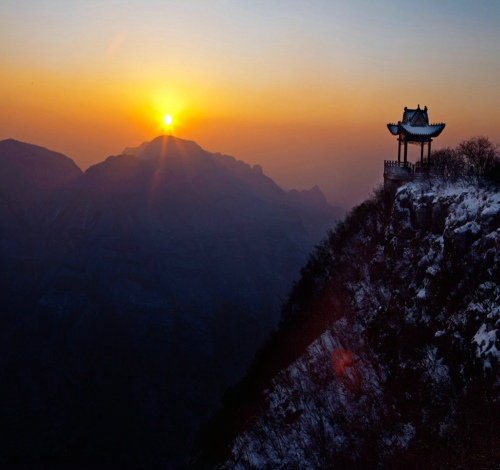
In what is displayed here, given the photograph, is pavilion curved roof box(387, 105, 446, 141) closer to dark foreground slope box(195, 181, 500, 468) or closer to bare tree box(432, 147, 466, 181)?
bare tree box(432, 147, 466, 181)

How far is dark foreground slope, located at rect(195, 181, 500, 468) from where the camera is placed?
57.9 ft

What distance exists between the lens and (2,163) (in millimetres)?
172250

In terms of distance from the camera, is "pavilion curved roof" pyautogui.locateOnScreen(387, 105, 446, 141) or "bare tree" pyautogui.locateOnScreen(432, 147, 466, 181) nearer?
"bare tree" pyautogui.locateOnScreen(432, 147, 466, 181)

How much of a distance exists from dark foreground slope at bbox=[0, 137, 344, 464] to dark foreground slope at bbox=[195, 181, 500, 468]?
2374 inches

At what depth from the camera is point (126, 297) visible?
394 ft

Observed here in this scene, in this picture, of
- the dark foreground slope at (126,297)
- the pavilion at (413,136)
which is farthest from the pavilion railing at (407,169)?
the dark foreground slope at (126,297)

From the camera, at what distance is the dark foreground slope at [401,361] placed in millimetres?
17656

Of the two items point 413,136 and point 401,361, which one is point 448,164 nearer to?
point 413,136

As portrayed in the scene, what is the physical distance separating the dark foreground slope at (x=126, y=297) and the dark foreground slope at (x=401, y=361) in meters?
60.3

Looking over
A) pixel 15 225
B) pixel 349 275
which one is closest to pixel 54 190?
pixel 15 225

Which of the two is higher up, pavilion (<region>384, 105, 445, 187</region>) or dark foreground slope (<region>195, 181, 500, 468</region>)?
pavilion (<region>384, 105, 445, 187</region>)

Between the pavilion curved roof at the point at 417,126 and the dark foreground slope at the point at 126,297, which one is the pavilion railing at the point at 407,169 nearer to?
the pavilion curved roof at the point at 417,126

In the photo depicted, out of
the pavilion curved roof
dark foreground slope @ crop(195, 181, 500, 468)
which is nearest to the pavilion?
the pavilion curved roof

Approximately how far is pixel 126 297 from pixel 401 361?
10582cm
